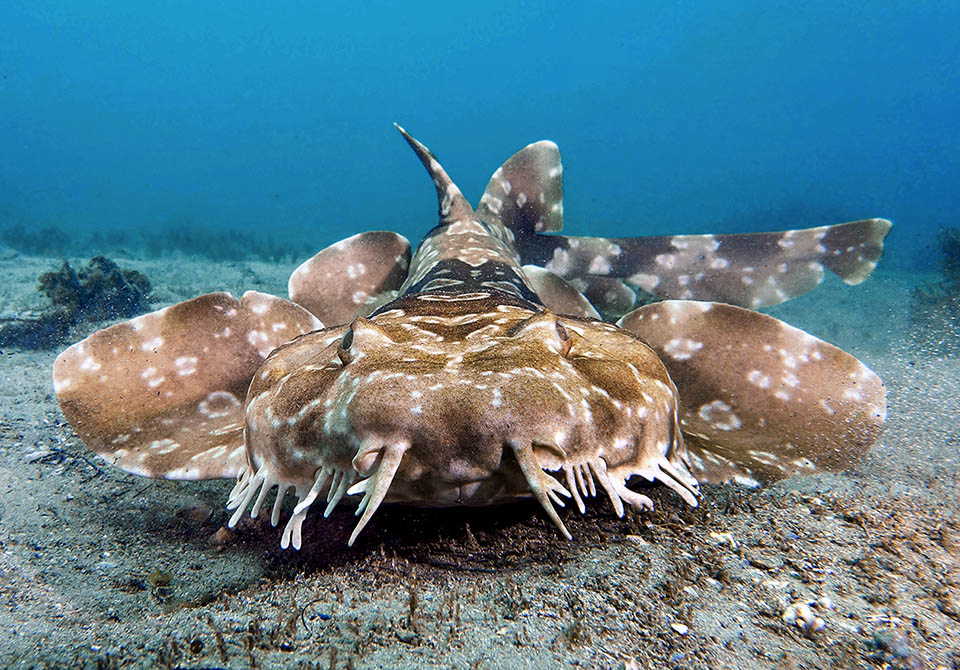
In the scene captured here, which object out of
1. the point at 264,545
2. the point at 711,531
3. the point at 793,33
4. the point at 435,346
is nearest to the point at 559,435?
the point at 435,346

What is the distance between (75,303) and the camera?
7.60 metres

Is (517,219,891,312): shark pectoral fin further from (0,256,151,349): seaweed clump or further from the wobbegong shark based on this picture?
(0,256,151,349): seaweed clump

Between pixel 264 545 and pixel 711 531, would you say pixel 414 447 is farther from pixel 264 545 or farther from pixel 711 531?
pixel 711 531

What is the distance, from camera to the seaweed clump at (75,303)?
259 inches

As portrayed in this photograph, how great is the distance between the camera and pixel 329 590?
2.02 metres

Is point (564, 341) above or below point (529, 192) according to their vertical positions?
below

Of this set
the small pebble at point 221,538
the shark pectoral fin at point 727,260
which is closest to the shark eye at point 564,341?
the small pebble at point 221,538

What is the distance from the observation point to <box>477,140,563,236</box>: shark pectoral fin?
6777mm

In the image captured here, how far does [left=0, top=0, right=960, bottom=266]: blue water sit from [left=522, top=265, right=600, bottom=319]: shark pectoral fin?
6028 centimetres

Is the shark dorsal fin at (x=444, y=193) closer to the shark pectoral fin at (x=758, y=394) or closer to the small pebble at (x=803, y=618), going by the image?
the shark pectoral fin at (x=758, y=394)

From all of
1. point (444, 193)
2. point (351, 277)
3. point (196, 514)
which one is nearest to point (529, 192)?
point (444, 193)

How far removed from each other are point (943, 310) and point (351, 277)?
33.1 ft

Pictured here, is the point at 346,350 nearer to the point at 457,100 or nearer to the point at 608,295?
the point at 608,295

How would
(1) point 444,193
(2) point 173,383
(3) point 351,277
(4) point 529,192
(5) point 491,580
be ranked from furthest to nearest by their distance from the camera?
(4) point 529,192
(1) point 444,193
(3) point 351,277
(2) point 173,383
(5) point 491,580
